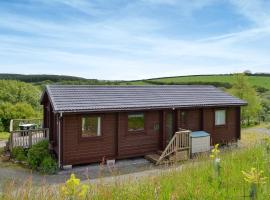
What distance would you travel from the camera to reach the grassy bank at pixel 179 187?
3914 millimetres

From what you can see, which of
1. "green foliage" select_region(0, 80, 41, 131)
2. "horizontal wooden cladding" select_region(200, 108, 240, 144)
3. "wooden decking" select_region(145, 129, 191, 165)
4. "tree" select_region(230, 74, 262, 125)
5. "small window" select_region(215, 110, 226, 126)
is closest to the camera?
"wooden decking" select_region(145, 129, 191, 165)

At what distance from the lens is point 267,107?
3756cm

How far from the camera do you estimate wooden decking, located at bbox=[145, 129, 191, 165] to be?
47.7 ft

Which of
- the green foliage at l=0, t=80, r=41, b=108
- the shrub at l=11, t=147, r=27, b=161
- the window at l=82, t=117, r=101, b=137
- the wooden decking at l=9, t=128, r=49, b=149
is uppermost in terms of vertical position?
the green foliage at l=0, t=80, r=41, b=108

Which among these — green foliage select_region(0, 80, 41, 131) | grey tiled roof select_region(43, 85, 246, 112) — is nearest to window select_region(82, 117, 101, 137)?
grey tiled roof select_region(43, 85, 246, 112)

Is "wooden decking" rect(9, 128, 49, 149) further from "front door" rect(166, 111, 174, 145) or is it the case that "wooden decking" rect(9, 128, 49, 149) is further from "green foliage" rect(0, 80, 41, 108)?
"green foliage" rect(0, 80, 41, 108)

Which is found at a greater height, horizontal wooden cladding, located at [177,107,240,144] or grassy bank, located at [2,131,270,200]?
grassy bank, located at [2,131,270,200]

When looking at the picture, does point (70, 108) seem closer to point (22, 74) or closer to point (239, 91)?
point (239, 91)

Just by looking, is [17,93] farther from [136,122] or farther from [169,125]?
[169,125]

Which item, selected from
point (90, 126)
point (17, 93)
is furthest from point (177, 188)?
point (17, 93)

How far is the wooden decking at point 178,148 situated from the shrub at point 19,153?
6.11 m

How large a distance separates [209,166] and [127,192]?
7.25 ft

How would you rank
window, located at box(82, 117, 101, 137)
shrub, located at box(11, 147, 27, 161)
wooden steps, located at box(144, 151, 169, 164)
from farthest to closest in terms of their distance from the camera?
wooden steps, located at box(144, 151, 169, 164)
shrub, located at box(11, 147, 27, 161)
window, located at box(82, 117, 101, 137)

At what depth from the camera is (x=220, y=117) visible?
1812 centimetres
